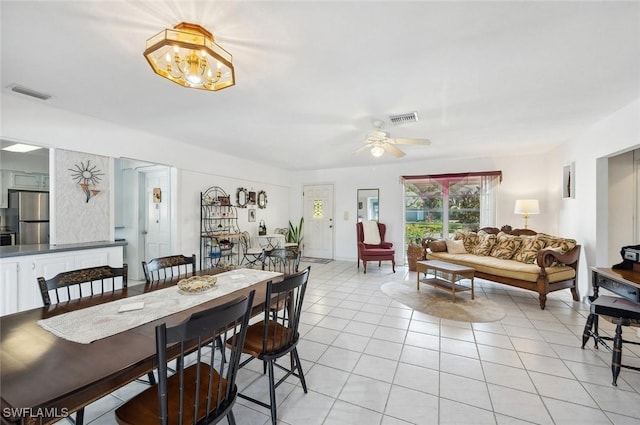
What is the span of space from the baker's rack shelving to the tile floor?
240 centimetres

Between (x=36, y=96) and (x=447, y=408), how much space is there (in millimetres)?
4626

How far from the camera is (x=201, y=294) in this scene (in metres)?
1.83

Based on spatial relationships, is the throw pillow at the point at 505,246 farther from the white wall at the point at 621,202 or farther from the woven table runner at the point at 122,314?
the woven table runner at the point at 122,314

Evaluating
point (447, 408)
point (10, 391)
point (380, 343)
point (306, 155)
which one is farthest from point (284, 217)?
point (10, 391)

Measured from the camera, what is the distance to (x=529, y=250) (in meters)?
4.15

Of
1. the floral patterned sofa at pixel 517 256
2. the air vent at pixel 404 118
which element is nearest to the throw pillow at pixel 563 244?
the floral patterned sofa at pixel 517 256

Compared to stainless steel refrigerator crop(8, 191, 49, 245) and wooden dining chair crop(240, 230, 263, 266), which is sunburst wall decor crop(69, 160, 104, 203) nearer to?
stainless steel refrigerator crop(8, 191, 49, 245)

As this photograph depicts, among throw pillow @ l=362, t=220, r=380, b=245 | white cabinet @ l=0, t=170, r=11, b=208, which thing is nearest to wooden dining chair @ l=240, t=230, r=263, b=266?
A: throw pillow @ l=362, t=220, r=380, b=245

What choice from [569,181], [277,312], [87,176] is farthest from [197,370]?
[569,181]

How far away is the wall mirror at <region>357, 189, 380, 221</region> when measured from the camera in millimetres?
6617

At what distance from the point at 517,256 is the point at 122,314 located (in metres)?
5.09

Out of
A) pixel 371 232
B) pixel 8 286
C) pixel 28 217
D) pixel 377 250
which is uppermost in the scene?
pixel 28 217

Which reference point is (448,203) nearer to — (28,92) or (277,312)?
(277,312)

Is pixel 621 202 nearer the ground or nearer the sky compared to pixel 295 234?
nearer the sky
